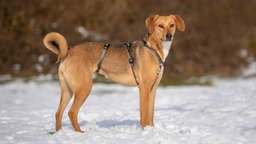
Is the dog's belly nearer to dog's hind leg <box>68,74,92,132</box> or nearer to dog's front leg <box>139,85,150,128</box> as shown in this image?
dog's front leg <box>139,85,150,128</box>

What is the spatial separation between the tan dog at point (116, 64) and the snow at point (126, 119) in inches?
21.1

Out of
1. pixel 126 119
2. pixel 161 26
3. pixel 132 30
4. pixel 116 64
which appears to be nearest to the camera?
pixel 161 26

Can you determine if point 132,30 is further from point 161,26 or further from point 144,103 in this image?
point 144,103

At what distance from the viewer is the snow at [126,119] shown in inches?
291

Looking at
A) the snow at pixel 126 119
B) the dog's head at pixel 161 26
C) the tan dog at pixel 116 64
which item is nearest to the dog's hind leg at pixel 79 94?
the tan dog at pixel 116 64

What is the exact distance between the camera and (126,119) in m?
9.80

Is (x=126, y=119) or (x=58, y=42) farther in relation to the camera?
(x=126, y=119)

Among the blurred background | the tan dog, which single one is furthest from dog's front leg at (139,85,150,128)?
the blurred background

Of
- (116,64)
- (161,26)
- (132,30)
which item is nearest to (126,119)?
(116,64)

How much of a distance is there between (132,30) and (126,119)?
13674 millimetres

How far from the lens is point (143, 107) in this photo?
819 cm

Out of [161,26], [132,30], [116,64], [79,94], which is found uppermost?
[161,26]

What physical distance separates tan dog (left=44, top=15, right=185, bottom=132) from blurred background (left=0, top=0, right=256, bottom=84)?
Result: 9.69 m

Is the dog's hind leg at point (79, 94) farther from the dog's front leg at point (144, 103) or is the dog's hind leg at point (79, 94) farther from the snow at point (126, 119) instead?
the dog's front leg at point (144, 103)
